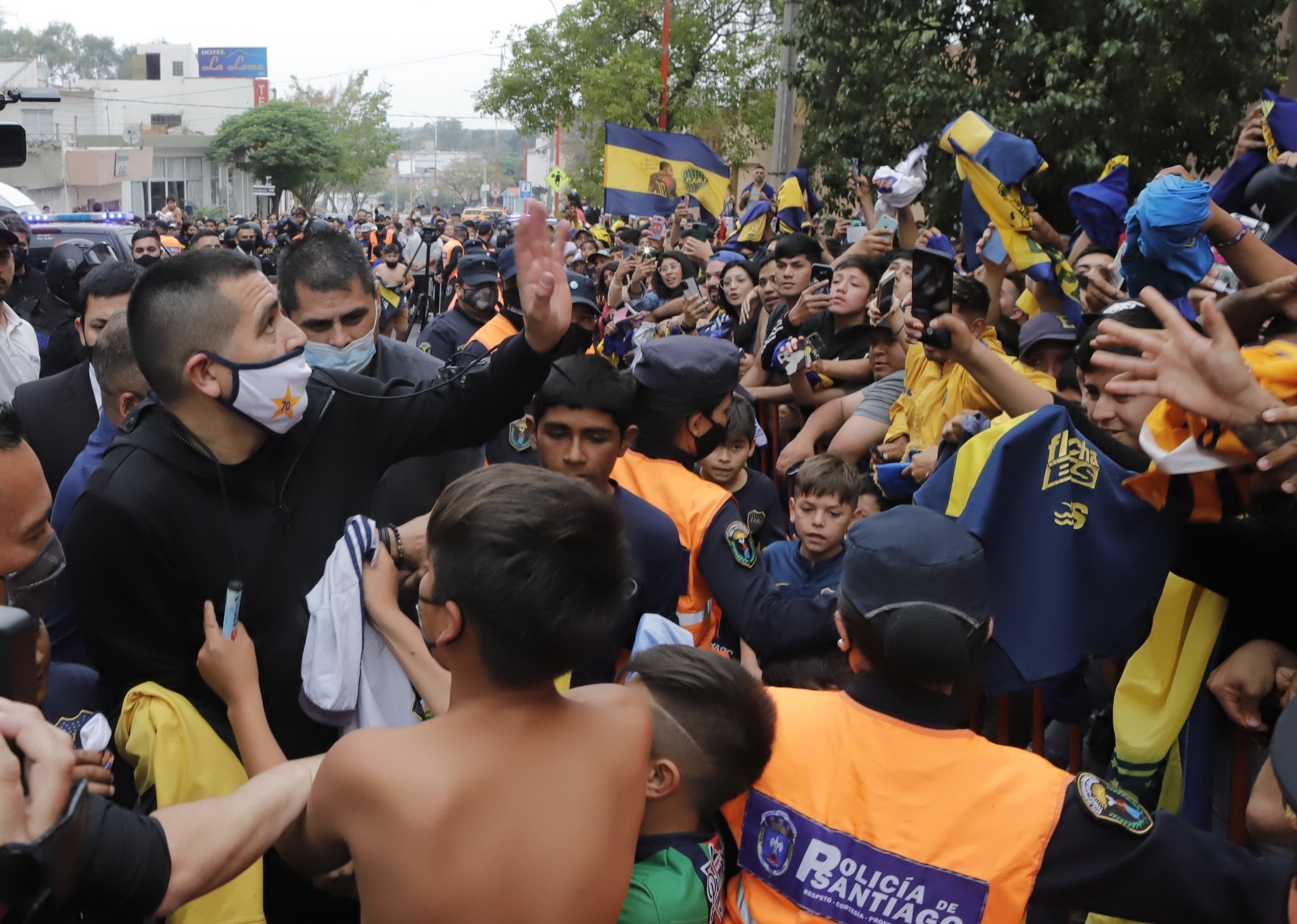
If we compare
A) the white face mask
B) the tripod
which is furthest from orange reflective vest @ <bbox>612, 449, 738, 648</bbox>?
the tripod

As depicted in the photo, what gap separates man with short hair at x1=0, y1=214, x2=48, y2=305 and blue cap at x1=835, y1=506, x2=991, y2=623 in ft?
23.9

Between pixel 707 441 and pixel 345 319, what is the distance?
1.24 m

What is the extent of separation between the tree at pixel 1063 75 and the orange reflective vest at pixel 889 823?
8629mm

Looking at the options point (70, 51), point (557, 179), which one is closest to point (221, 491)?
point (557, 179)

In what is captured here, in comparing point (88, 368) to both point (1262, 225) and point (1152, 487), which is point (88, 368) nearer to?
point (1152, 487)

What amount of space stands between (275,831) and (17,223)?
28.9 feet

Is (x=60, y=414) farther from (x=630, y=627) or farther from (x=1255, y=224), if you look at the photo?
(x=1255, y=224)

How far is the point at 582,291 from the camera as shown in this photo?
6.12 metres

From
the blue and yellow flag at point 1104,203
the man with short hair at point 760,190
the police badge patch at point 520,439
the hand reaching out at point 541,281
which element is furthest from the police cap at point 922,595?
the man with short hair at point 760,190

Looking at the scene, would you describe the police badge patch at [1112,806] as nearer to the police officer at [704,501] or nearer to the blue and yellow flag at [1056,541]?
the blue and yellow flag at [1056,541]

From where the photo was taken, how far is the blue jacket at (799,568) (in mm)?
3795

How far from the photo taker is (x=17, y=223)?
9.20 meters

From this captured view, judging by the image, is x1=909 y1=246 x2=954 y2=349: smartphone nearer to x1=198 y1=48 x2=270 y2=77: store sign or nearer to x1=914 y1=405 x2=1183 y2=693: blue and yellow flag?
x1=914 y1=405 x2=1183 y2=693: blue and yellow flag

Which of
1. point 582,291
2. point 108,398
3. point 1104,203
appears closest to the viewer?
point 108,398
